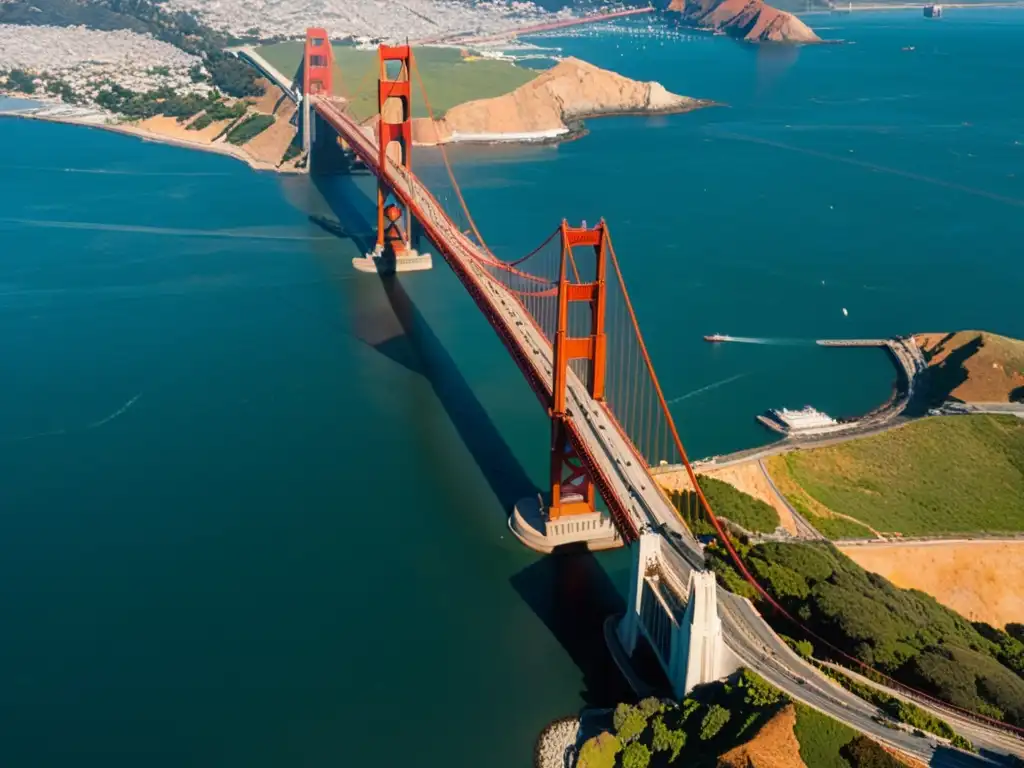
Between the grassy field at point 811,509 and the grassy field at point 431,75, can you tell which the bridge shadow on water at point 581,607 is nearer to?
the grassy field at point 811,509

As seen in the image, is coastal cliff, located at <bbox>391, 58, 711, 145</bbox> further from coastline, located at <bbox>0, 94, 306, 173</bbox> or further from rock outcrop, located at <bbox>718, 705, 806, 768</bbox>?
rock outcrop, located at <bbox>718, 705, 806, 768</bbox>

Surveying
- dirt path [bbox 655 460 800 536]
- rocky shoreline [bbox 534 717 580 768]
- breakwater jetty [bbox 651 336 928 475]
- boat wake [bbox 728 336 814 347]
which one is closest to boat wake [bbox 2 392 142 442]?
breakwater jetty [bbox 651 336 928 475]

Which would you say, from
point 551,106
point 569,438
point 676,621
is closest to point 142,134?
point 551,106

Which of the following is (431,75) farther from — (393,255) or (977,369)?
(977,369)

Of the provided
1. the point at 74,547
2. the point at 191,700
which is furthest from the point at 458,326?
the point at 191,700

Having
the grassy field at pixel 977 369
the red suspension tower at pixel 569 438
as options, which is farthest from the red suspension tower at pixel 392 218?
the grassy field at pixel 977 369
